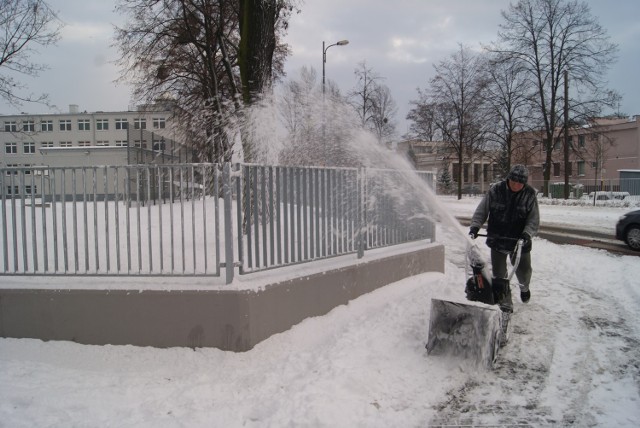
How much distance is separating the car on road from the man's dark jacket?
8423mm

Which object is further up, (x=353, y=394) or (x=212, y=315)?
(x=212, y=315)

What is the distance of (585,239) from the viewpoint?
13.8 m

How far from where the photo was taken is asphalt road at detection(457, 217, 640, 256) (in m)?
12.0

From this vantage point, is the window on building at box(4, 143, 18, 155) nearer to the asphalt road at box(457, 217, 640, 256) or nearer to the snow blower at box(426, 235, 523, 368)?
the asphalt road at box(457, 217, 640, 256)

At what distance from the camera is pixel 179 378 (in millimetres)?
4176

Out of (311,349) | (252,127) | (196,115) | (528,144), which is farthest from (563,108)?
(311,349)

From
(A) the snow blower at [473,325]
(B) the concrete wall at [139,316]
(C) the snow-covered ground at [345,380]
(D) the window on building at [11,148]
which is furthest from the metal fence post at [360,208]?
(D) the window on building at [11,148]

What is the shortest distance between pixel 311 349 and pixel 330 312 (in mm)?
914

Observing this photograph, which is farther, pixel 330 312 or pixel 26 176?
pixel 330 312

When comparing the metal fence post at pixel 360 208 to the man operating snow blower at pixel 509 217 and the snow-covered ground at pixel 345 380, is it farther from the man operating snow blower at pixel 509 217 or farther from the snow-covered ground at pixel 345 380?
the man operating snow blower at pixel 509 217

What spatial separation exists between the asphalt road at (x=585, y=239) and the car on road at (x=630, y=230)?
0.63ft

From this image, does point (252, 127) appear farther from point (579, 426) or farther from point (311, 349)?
Result: point (579, 426)

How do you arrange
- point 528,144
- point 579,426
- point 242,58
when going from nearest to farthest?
point 579,426 < point 242,58 < point 528,144

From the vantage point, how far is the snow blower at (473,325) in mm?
4309
